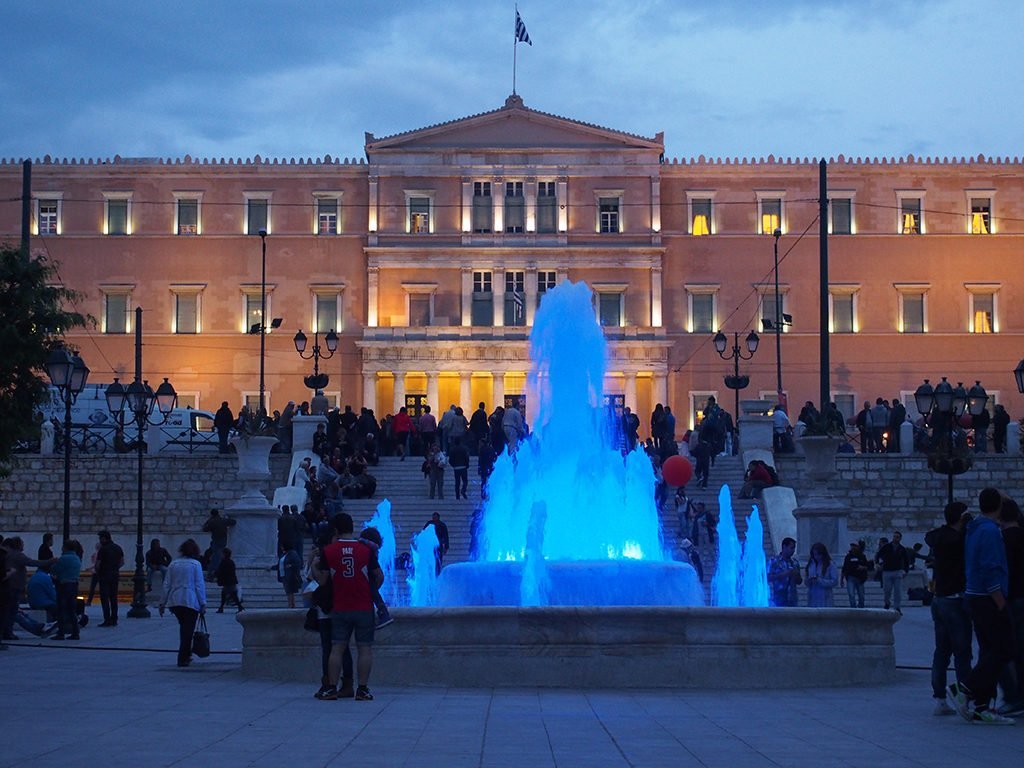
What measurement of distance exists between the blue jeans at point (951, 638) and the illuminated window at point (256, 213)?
46.4 metres

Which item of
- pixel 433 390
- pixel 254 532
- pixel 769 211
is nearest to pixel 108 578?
pixel 254 532

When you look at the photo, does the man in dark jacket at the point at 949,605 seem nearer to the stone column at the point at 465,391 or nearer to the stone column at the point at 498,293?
the stone column at the point at 465,391

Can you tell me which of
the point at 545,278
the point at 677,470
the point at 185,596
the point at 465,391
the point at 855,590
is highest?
the point at 545,278

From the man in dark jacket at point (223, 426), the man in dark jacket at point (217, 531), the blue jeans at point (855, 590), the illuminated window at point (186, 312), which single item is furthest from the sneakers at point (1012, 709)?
the illuminated window at point (186, 312)

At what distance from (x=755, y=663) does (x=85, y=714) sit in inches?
214

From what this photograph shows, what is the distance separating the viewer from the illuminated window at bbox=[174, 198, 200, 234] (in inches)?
2192

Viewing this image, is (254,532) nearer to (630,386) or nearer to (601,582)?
(601,582)

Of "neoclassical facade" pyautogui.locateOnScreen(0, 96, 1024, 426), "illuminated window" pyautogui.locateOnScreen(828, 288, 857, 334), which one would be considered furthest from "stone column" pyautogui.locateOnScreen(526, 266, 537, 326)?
"illuminated window" pyautogui.locateOnScreen(828, 288, 857, 334)

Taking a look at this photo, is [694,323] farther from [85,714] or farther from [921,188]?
[85,714]

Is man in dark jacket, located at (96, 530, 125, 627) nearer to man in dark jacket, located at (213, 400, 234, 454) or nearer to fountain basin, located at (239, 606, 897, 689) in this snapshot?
fountain basin, located at (239, 606, 897, 689)

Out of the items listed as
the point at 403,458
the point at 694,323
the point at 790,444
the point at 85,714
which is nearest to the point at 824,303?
the point at 790,444

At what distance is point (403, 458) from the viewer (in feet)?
111

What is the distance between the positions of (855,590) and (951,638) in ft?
39.8

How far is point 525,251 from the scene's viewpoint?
54.9 m
